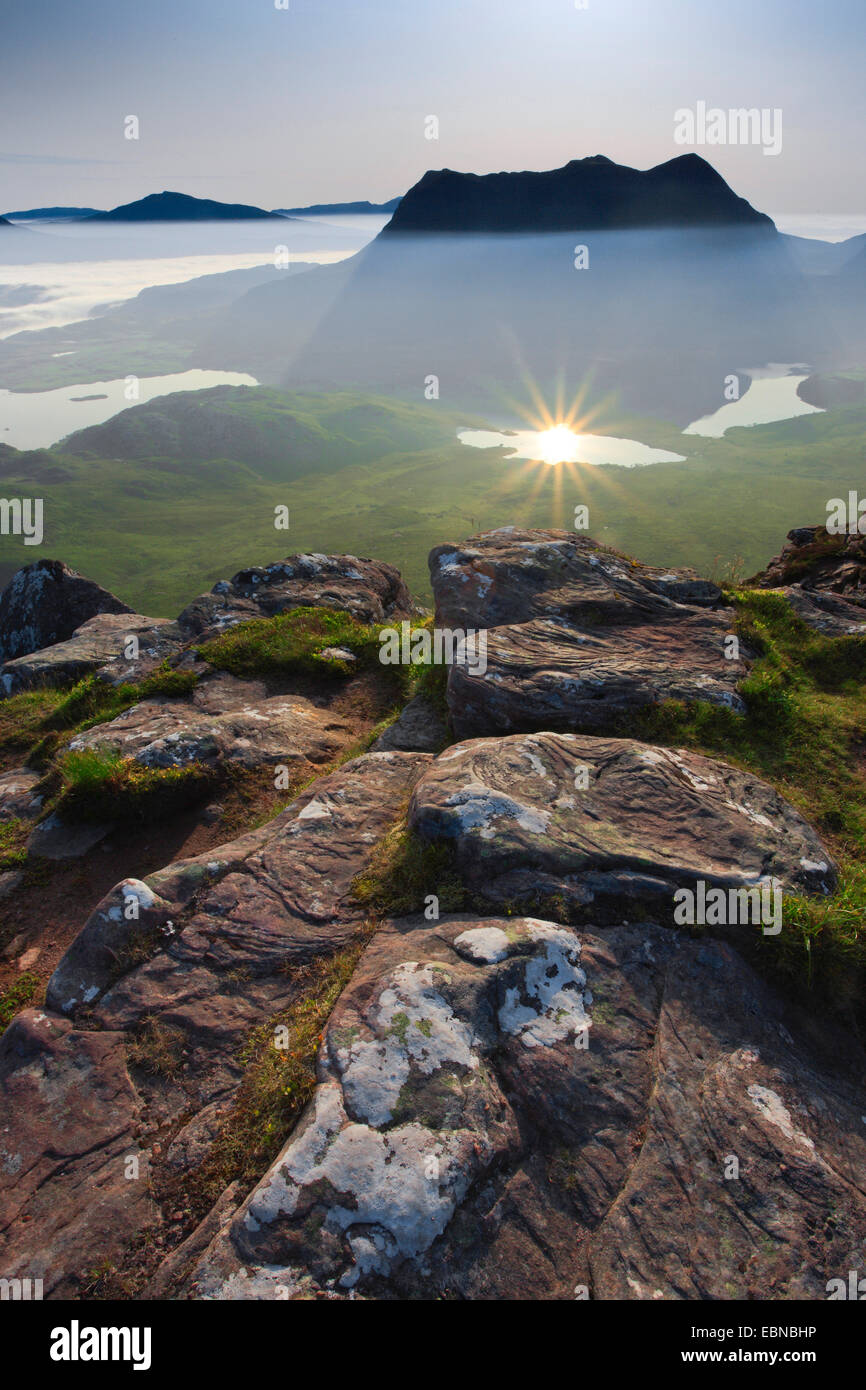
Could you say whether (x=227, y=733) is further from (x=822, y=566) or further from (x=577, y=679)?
(x=822, y=566)

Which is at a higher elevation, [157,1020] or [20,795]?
[157,1020]

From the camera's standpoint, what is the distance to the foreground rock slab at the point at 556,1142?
5426 millimetres

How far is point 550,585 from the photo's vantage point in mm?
16438

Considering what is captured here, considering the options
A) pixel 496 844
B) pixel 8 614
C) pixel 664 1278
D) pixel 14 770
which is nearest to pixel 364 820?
pixel 496 844

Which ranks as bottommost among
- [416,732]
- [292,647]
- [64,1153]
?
[64,1153]

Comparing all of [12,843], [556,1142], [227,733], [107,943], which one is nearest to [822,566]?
[227,733]

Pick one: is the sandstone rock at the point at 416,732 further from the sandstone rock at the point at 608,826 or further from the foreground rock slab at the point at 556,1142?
the foreground rock slab at the point at 556,1142

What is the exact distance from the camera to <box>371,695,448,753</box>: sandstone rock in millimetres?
13398

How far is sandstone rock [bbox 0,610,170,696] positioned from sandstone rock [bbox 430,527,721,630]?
32.7 feet

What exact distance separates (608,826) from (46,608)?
2924 cm

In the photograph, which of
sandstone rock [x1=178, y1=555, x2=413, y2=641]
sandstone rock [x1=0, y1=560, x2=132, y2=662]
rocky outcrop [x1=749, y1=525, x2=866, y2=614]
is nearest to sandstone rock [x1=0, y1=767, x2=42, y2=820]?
sandstone rock [x1=178, y1=555, x2=413, y2=641]

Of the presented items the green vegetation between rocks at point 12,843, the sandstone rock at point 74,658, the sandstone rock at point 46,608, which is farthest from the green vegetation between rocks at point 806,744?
the sandstone rock at point 46,608

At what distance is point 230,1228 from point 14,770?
14.8 metres

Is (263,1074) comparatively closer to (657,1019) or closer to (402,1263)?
(402,1263)
